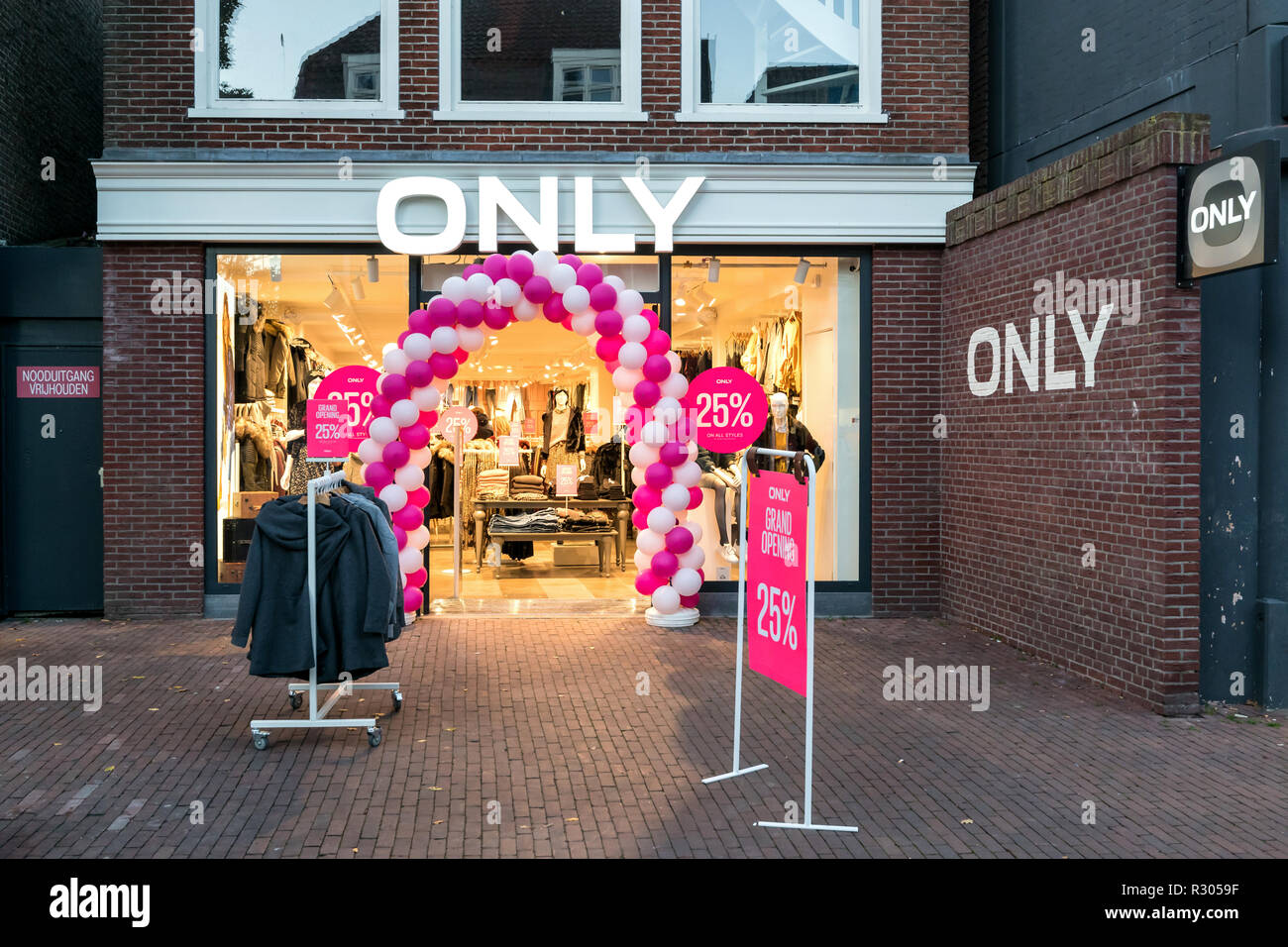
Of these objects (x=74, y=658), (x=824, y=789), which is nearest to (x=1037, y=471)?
(x=824, y=789)

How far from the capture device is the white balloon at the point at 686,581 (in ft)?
35.2

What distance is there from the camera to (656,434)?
412 inches

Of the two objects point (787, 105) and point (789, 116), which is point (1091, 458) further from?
point (787, 105)

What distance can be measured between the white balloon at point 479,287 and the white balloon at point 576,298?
0.67m

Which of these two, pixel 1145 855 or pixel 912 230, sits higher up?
pixel 912 230

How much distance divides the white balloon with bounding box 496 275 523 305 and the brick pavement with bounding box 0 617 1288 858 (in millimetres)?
3069

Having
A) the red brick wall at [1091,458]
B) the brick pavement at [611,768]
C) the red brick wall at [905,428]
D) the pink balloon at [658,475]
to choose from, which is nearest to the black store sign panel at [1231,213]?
the red brick wall at [1091,458]

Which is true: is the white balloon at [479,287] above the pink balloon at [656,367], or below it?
above

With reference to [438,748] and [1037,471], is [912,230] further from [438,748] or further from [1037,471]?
[438,748]

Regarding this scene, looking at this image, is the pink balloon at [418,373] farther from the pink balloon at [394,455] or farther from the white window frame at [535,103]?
the white window frame at [535,103]

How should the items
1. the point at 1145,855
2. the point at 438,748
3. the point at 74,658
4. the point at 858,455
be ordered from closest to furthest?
1. the point at 1145,855
2. the point at 438,748
3. the point at 74,658
4. the point at 858,455

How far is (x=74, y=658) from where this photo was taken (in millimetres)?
9305

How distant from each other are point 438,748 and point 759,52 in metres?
7.61

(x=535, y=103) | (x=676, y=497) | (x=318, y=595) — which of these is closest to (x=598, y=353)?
(x=676, y=497)
